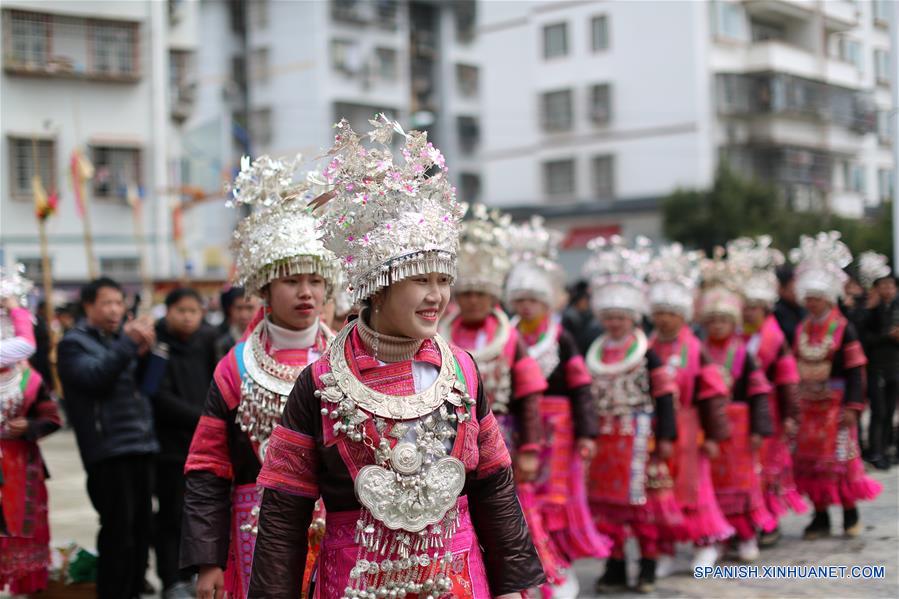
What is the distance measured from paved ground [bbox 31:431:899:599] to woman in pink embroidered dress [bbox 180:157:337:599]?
11.1 feet

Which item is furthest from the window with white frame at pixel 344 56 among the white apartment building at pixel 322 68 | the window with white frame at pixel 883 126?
the window with white frame at pixel 883 126

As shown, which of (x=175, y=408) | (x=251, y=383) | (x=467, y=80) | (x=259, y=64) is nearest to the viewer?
(x=251, y=383)

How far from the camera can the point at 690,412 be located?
7457mm

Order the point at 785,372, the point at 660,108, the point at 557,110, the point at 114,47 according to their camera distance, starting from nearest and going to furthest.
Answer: the point at 785,372, the point at 114,47, the point at 660,108, the point at 557,110

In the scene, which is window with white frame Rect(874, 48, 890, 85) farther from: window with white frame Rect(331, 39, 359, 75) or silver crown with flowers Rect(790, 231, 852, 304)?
window with white frame Rect(331, 39, 359, 75)

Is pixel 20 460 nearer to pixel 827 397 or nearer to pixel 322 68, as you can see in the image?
pixel 827 397

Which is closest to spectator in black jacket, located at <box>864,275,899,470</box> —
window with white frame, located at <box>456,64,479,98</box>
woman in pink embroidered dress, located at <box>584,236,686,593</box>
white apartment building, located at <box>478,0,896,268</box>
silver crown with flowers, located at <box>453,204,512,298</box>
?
woman in pink embroidered dress, located at <box>584,236,686,593</box>

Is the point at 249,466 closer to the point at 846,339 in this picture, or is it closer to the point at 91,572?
the point at 91,572

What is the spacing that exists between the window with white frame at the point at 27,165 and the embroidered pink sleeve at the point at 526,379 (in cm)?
2193

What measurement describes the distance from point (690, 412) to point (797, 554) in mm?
1325

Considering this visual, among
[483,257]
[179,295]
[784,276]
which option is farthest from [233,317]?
[784,276]

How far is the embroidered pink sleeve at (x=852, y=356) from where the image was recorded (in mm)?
8242

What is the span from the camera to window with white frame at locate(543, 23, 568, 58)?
3316cm

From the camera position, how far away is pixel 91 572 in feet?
21.5
